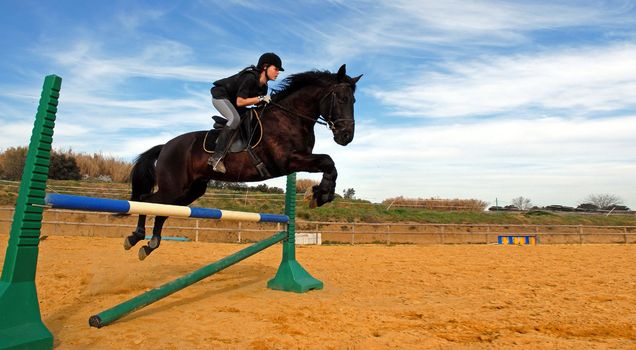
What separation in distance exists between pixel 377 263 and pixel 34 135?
7769 millimetres

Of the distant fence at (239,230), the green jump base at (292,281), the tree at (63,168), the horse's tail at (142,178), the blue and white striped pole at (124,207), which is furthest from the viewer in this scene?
the tree at (63,168)

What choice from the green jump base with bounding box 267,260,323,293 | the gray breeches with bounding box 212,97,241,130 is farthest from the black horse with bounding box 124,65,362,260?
the green jump base with bounding box 267,260,323,293

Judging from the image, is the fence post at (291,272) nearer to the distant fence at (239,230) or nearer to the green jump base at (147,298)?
the green jump base at (147,298)

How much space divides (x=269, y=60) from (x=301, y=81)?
1.56 ft

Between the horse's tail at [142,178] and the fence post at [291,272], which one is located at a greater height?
the horse's tail at [142,178]

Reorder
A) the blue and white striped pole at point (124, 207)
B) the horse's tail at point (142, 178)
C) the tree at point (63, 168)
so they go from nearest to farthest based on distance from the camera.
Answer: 1. the blue and white striped pole at point (124, 207)
2. the horse's tail at point (142, 178)
3. the tree at point (63, 168)

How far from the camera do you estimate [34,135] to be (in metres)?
2.45

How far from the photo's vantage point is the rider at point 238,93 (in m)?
4.28

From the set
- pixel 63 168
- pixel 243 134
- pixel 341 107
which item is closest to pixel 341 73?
pixel 341 107

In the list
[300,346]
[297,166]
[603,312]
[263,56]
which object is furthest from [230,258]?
[603,312]

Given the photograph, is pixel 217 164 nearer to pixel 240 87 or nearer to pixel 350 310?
pixel 240 87

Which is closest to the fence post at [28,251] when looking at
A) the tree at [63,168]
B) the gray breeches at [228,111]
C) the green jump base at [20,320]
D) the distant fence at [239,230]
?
the green jump base at [20,320]

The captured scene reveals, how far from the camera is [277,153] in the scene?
4262 mm

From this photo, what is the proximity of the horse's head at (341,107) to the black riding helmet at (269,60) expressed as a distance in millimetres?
618
